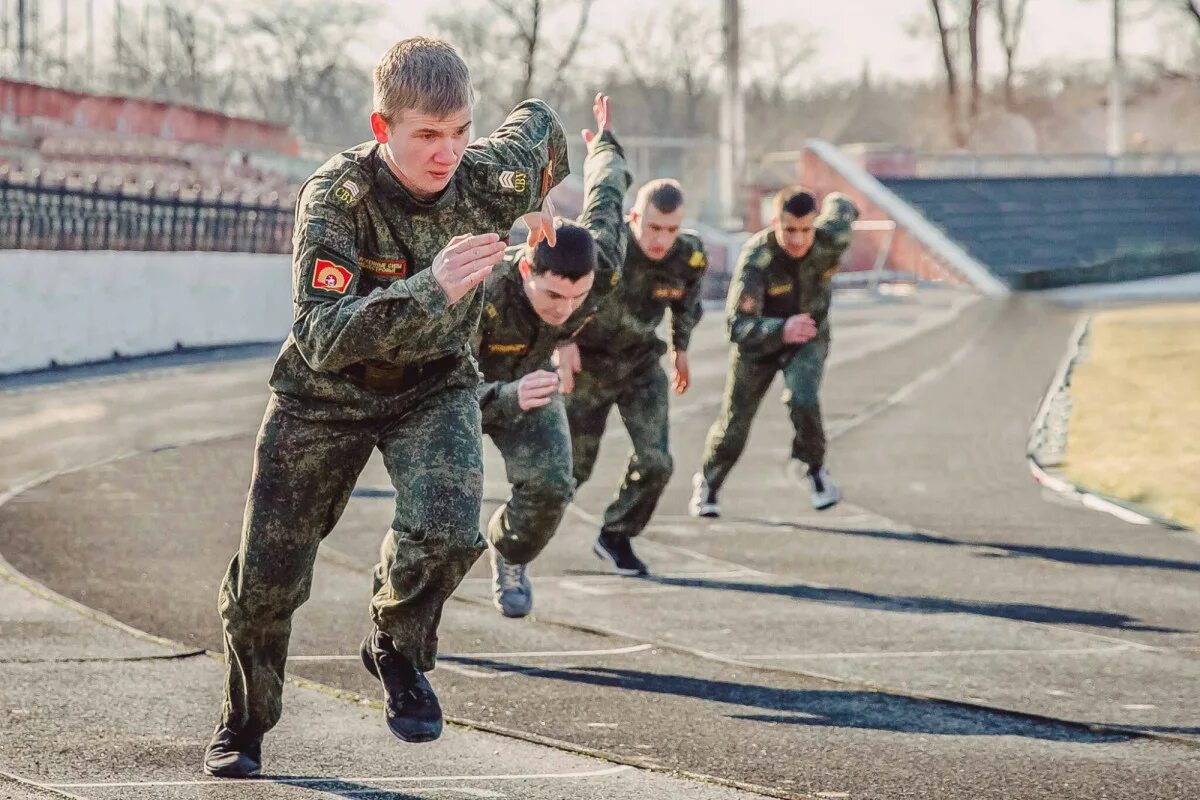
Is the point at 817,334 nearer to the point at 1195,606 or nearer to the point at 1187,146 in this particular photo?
the point at 1195,606

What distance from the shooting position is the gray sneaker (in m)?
7.39

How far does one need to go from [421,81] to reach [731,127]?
4257 cm

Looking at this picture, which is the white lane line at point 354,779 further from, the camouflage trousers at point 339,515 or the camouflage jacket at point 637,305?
the camouflage jacket at point 637,305

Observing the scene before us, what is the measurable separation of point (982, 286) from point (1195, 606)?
34544 millimetres

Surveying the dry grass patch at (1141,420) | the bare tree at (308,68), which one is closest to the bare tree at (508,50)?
the bare tree at (308,68)

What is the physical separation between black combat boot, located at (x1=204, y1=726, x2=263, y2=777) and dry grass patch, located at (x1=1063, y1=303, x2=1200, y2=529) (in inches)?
259

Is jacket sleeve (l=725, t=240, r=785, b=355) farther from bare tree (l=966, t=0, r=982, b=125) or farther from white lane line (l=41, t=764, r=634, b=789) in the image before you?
bare tree (l=966, t=0, r=982, b=125)

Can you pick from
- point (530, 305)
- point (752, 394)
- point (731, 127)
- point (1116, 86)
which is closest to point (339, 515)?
point (530, 305)

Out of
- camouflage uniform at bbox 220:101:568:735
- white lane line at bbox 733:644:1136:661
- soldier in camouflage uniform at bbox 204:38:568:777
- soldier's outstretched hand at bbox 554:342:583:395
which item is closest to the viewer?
soldier in camouflage uniform at bbox 204:38:568:777

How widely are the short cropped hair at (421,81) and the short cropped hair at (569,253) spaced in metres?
2.15

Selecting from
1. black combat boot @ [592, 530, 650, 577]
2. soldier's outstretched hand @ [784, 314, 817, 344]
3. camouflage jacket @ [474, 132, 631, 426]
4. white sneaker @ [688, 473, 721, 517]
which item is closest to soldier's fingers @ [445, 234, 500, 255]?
camouflage jacket @ [474, 132, 631, 426]

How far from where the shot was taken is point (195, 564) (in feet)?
28.7

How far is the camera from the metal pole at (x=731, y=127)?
4566cm

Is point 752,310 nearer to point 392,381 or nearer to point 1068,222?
point 392,381
